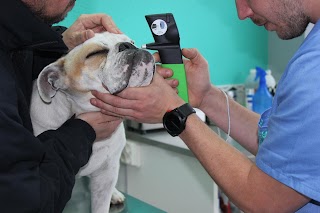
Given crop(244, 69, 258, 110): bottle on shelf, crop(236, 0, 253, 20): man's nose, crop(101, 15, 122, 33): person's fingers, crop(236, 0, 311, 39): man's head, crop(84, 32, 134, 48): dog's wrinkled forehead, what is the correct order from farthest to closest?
crop(244, 69, 258, 110): bottle on shelf → crop(101, 15, 122, 33): person's fingers → crop(84, 32, 134, 48): dog's wrinkled forehead → crop(236, 0, 253, 20): man's nose → crop(236, 0, 311, 39): man's head

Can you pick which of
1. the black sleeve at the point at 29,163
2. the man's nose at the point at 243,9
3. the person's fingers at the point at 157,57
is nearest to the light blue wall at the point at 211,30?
the person's fingers at the point at 157,57

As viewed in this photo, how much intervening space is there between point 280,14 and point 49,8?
0.58 metres

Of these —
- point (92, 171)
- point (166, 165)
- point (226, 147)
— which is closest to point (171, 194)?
point (166, 165)

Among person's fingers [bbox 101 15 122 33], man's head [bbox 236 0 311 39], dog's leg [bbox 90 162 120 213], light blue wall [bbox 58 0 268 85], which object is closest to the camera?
man's head [bbox 236 0 311 39]

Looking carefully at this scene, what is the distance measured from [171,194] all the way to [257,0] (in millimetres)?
1217

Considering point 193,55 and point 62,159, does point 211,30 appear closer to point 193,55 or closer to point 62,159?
point 193,55

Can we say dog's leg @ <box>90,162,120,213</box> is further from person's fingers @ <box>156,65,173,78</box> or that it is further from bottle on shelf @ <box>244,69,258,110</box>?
bottle on shelf @ <box>244,69,258,110</box>

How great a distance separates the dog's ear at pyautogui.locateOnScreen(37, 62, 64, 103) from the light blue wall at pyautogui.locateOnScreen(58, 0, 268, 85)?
0.88 m

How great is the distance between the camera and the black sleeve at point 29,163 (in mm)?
819

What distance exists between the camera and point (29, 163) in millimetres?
870

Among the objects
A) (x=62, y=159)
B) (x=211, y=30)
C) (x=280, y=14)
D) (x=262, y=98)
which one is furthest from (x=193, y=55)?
(x=211, y=30)

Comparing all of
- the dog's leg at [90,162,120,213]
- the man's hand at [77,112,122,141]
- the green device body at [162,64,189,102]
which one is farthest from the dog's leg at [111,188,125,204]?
the green device body at [162,64,189,102]

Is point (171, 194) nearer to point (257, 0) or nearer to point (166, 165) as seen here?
point (166, 165)

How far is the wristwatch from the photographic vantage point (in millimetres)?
1027
